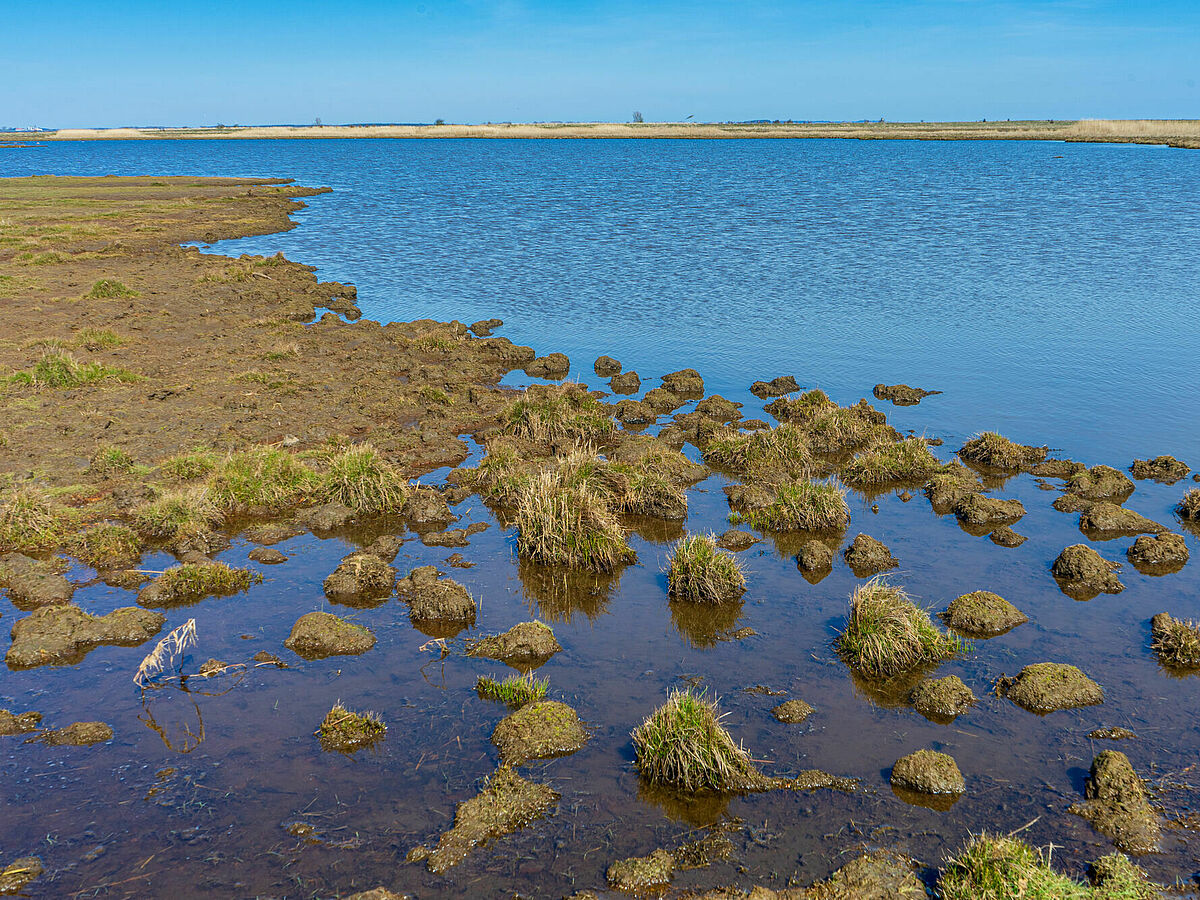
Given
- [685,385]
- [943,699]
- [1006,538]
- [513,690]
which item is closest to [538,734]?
[513,690]

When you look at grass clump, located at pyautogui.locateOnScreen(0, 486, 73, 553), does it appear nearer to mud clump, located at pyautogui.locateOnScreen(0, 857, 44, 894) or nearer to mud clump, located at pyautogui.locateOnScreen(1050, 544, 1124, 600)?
mud clump, located at pyautogui.locateOnScreen(0, 857, 44, 894)

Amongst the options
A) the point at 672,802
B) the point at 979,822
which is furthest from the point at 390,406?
the point at 979,822

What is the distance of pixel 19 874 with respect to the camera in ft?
28.7

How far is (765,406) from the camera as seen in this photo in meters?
24.3

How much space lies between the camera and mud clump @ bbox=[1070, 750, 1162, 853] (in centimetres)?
937

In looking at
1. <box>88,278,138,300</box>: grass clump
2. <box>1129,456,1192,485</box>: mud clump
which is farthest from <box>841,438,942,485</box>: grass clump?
<box>88,278,138,300</box>: grass clump

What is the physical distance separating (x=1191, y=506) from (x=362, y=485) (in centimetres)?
1698

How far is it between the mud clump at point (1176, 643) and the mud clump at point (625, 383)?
15356 mm

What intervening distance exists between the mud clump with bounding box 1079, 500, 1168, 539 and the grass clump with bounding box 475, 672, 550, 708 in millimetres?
11872

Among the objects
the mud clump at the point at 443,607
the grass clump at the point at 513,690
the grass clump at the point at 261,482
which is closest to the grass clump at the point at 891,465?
the mud clump at the point at 443,607

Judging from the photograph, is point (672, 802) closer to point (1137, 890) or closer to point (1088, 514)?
point (1137, 890)

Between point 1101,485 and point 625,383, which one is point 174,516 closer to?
point 625,383

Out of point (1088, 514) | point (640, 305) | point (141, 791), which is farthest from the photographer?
point (640, 305)

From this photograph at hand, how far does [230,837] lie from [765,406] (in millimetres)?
18067
